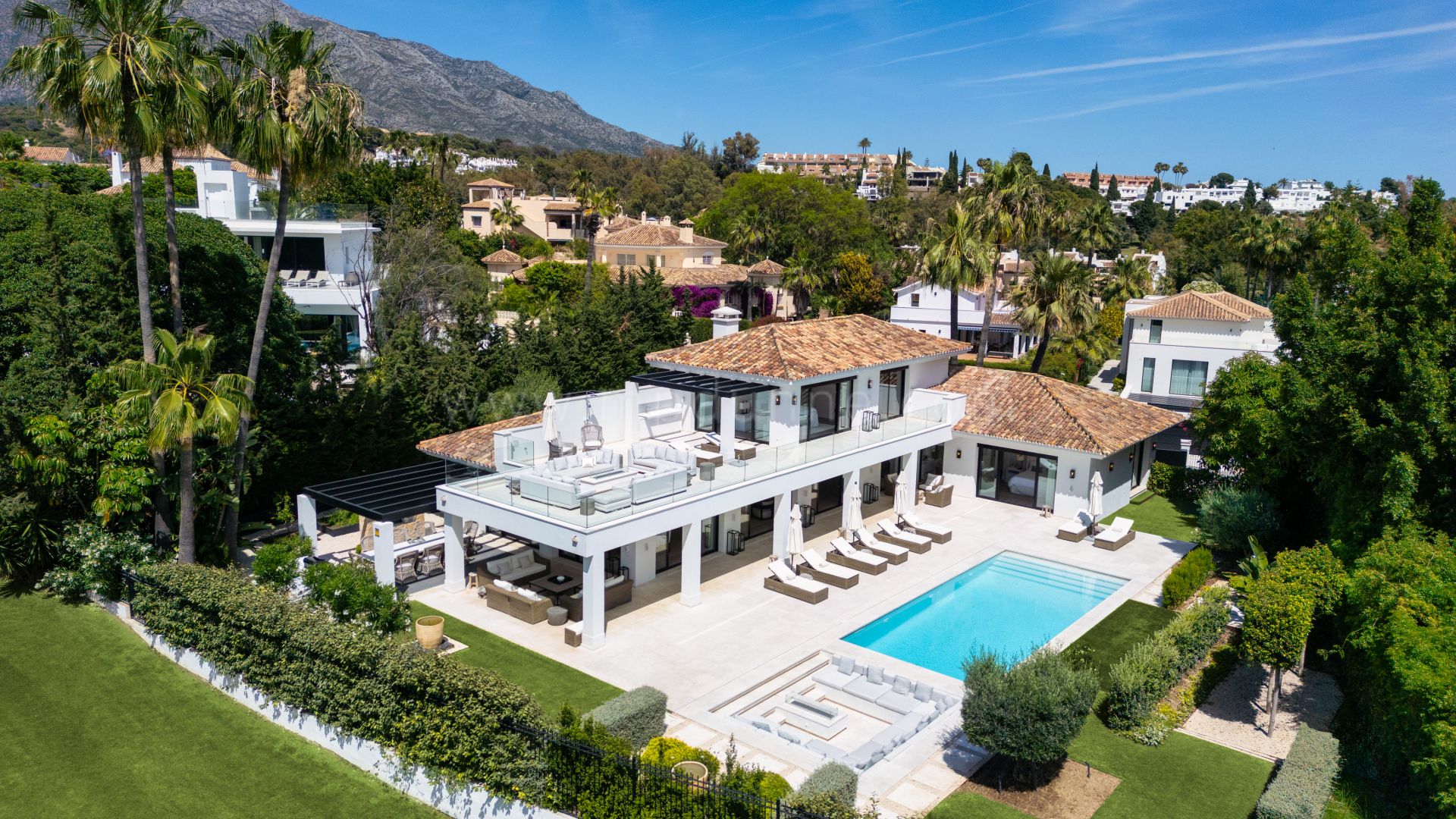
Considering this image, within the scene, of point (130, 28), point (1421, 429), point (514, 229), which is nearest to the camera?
point (1421, 429)

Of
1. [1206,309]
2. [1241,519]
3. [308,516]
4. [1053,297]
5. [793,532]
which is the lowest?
[308,516]

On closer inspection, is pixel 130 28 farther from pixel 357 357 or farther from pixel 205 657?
pixel 357 357

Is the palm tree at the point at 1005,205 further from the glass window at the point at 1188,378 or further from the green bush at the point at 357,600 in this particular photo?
the green bush at the point at 357,600

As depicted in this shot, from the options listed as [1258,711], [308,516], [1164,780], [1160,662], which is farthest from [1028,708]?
[308,516]

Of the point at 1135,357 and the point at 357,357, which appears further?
the point at 1135,357

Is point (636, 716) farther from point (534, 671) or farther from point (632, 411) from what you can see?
point (632, 411)

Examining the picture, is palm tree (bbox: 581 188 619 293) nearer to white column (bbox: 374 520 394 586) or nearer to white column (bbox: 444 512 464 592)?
white column (bbox: 444 512 464 592)

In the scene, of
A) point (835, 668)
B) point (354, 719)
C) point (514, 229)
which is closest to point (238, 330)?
point (354, 719)
